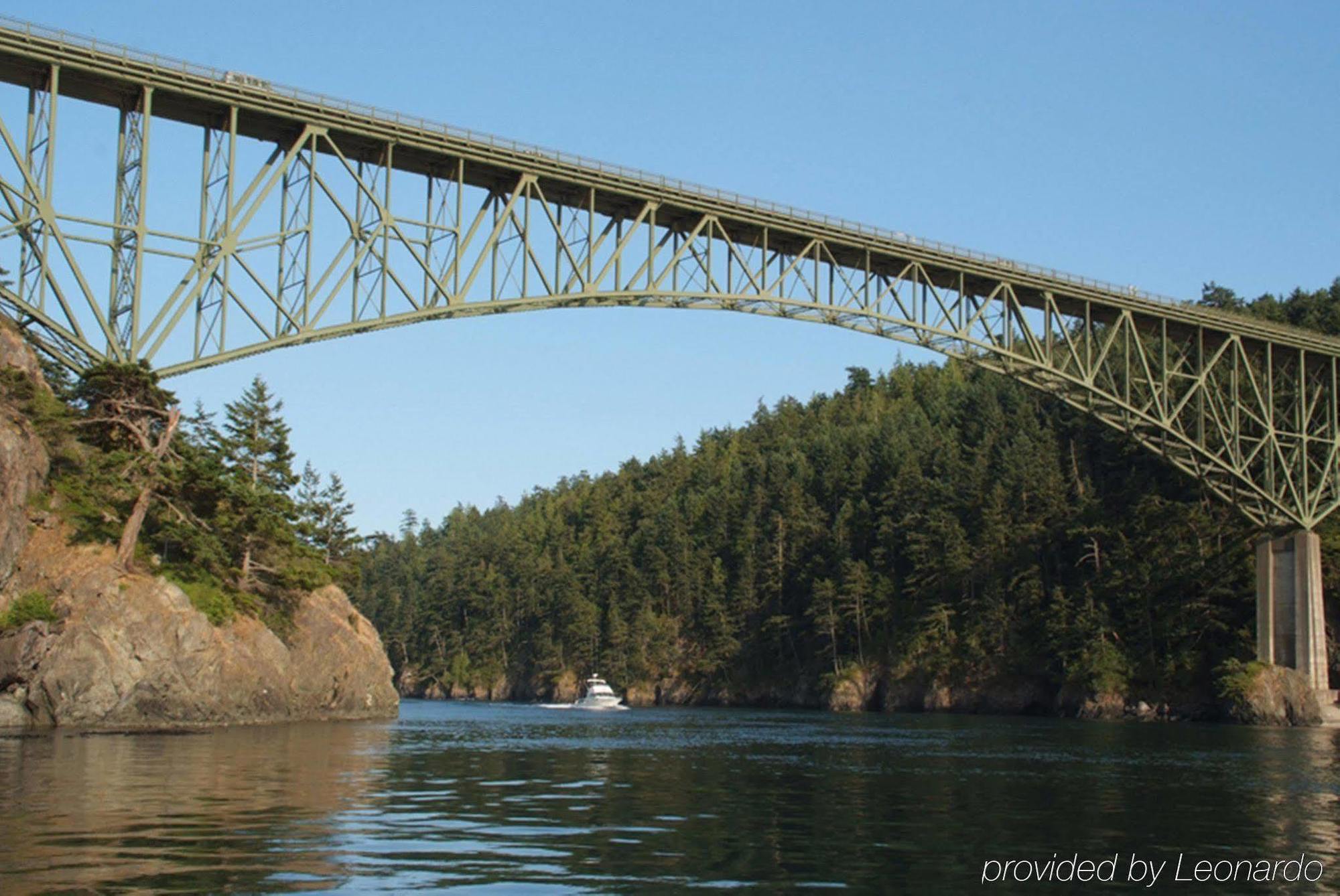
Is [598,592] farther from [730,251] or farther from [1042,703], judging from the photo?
[730,251]

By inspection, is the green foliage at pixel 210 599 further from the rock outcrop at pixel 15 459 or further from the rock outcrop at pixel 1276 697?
the rock outcrop at pixel 1276 697

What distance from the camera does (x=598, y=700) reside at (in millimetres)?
115438

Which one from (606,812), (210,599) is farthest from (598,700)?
(606,812)

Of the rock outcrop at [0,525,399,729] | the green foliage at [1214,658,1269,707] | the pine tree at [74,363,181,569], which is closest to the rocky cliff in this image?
the rock outcrop at [0,525,399,729]

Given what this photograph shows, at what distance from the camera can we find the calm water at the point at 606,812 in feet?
63.0

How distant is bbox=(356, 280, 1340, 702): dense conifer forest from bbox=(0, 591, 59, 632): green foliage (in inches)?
2108

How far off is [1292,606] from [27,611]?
63.0 meters

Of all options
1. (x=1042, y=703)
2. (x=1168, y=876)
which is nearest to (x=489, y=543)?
(x=1042, y=703)

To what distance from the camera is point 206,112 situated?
4919 cm

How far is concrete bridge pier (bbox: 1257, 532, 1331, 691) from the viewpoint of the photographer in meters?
76.5

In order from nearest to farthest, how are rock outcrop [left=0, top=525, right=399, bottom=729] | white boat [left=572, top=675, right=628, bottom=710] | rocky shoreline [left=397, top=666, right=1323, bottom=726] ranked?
rock outcrop [left=0, top=525, right=399, bottom=729] < rocky shoreline [left=397, top=666, right=1323, bottom=726] < white boat [left=572, top=675, right=628, bottom=710]

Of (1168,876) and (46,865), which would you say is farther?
(1168,876)

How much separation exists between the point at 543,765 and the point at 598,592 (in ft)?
376

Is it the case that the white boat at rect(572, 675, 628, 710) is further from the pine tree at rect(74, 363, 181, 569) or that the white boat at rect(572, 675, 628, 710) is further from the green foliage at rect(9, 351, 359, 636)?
the pine tree at rect(74, 363, 181, 569)
